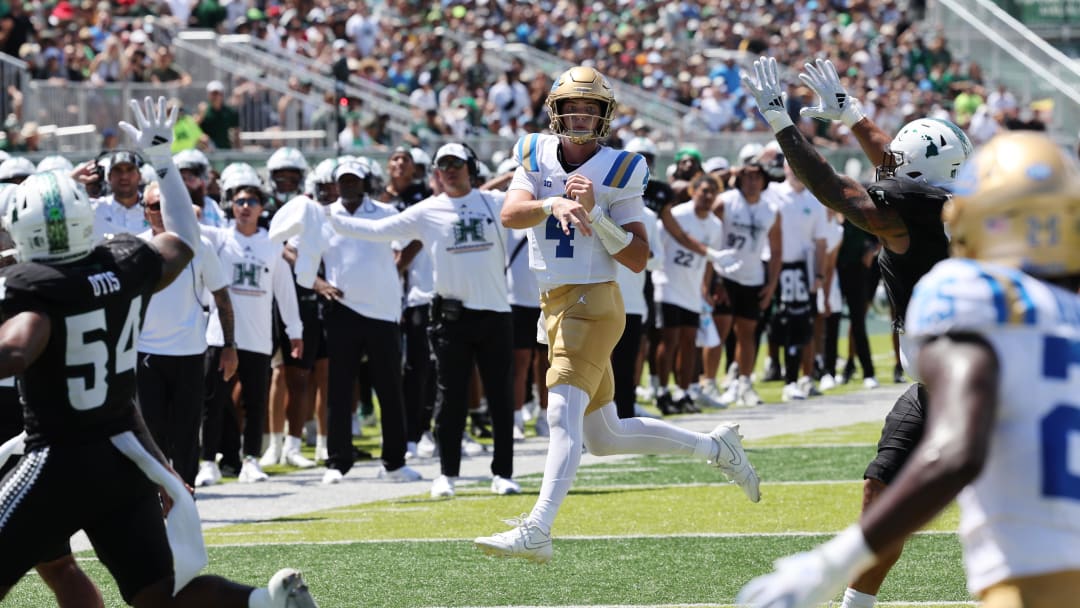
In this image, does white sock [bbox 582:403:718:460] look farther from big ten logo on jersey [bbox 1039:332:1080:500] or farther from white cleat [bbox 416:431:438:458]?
white cleat [bbox 416:431:438:458]

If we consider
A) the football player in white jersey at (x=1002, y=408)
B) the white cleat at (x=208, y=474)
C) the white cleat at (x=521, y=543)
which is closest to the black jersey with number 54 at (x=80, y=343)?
the white cleat at (x=521, y=543)

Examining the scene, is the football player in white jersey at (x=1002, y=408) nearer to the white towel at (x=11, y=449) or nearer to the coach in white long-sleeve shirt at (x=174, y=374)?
the white towel at (x=11, y=449)

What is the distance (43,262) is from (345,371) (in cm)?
551

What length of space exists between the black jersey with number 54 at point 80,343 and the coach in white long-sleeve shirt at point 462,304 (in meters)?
4.66

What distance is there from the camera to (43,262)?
14.7 ft

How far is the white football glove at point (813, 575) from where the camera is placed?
311 cm

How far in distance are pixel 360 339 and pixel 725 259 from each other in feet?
13.3

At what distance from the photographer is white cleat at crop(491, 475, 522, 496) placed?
30.5 feet

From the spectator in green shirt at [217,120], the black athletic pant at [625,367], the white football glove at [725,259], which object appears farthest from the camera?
the spectator in green shirt at [217,120]

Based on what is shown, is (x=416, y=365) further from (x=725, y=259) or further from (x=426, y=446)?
(x=725, y=259)

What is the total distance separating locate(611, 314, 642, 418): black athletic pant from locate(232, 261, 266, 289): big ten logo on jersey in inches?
86.1

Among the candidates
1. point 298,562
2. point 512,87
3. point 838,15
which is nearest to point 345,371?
point 298,562

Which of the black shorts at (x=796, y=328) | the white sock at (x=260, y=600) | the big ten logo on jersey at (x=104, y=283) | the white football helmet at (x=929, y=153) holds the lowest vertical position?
the black shorts at (x=796, y=328)

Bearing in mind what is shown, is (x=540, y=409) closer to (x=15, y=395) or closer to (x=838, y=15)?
(x=15, y=395)
